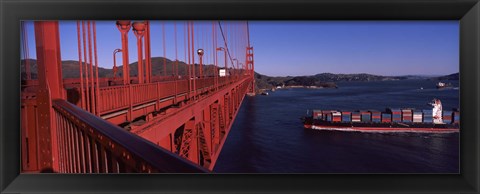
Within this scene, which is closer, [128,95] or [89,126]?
[89,126]

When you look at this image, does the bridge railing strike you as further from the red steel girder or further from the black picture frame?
the black picture frame

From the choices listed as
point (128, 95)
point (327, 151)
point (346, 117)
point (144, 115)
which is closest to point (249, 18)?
point (128, 95)

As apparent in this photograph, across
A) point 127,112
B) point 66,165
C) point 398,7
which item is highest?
point 398,7

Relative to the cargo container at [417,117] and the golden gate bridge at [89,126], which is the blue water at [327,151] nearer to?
the cargo container at [417,117]

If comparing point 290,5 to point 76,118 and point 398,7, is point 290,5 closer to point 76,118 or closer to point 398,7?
point 398,7

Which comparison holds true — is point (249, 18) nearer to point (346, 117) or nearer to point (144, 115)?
point (144, 115)

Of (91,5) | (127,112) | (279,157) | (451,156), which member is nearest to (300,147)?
(279,157)

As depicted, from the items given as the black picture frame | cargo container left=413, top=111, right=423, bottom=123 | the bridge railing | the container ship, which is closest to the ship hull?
the container ship
